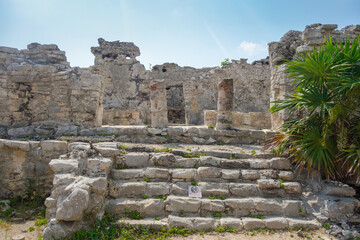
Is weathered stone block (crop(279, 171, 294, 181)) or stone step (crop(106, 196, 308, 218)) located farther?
weathered stone block (crop(279, 171, 294, 181))

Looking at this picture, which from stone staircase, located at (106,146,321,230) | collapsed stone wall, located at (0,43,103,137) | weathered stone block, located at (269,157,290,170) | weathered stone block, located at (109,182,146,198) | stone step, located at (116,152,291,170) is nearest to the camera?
stone staircase, located at (106,146,321,230)

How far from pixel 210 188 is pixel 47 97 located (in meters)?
6.18

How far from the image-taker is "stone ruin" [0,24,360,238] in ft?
14.1

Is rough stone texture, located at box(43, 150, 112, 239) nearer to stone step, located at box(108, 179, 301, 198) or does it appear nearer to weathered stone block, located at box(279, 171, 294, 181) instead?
stone step, located at box(108, 179, 301, 198)

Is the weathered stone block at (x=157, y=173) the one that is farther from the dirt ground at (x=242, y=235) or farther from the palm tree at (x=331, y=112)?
the palm tree at (x=331, y=112)

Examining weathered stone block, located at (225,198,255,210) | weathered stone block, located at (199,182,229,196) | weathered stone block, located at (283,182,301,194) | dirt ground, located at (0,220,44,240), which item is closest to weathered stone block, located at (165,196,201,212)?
weathered stone block, located at (199,182,229,196)

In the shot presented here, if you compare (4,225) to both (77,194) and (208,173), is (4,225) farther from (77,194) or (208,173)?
(208,173)

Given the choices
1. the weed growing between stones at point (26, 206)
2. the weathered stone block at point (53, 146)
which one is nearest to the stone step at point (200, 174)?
the weathered stone block at point (53, 146)

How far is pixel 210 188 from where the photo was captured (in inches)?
191

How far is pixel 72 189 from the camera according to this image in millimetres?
4059

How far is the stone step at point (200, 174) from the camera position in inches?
197

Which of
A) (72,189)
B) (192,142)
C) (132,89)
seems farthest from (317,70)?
(132,89)

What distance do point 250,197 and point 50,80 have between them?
710 cm

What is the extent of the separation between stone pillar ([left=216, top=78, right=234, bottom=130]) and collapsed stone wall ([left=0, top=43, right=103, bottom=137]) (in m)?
4.14
